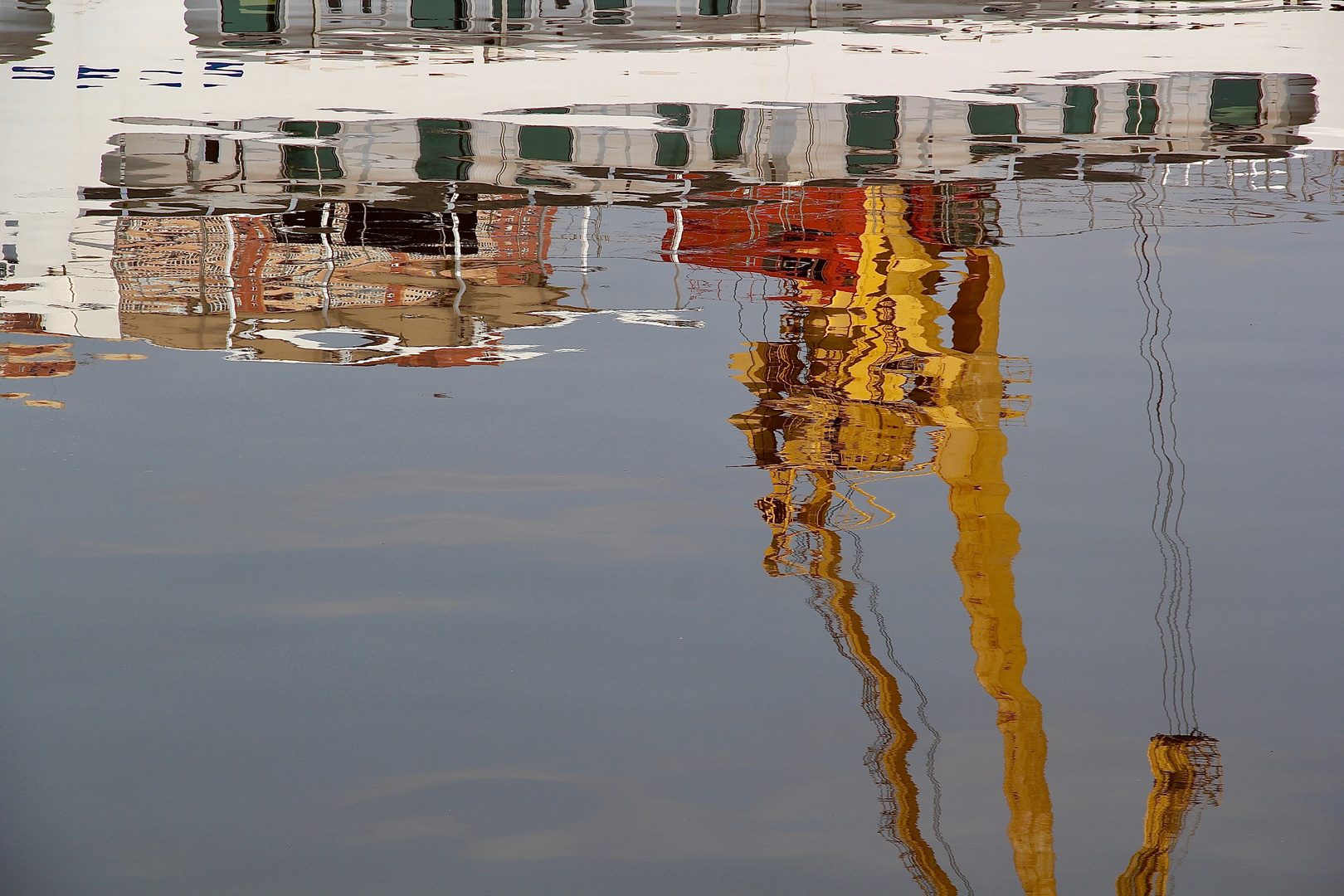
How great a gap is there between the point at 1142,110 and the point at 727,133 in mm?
3252

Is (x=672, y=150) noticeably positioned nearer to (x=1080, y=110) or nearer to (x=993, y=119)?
(x=993, y=119)

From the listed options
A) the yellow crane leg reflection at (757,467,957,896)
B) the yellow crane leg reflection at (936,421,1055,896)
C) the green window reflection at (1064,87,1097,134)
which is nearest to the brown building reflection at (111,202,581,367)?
the yellow crane leg reflection at (757,467,957,896)

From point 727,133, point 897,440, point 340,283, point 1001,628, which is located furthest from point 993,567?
point 727,133

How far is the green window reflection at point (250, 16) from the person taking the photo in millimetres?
13609

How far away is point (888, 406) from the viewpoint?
13.6 feet

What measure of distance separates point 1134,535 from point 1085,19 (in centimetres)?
1282

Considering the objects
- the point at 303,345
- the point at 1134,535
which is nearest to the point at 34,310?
the point at 303,345

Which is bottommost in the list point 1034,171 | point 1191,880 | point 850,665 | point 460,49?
point 1191,880

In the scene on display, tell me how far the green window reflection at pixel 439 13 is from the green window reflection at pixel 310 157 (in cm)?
555

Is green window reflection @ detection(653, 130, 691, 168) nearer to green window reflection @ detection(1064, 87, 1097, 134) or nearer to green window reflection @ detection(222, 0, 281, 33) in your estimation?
green window reflection @ detection(1064, 87, 1097, 134)

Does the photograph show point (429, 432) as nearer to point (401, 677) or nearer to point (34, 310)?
point (401, 677)

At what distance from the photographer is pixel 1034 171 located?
25.2 feet

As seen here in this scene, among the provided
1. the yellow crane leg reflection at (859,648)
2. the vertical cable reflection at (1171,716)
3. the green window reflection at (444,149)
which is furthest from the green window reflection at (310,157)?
the vertical cable reflection at (1171,716)

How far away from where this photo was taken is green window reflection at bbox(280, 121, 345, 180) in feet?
24.8
